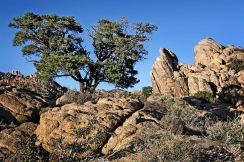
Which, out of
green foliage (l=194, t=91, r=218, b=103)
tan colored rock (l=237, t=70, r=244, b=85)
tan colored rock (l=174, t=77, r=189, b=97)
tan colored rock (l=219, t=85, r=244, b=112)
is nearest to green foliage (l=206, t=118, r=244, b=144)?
green foliage (l=194, t=91, r=218, b=103)

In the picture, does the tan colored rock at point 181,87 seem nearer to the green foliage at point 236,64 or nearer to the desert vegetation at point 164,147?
the green foliage at point 236,64

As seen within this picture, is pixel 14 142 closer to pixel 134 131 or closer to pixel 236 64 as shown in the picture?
pixel 134 131

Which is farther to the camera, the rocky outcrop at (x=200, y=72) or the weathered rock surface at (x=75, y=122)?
the rocky outcrop at (x=200, y=72)

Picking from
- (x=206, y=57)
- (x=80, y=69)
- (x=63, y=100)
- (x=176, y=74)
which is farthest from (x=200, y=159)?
(x=206, y=57)

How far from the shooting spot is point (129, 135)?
32.5 feet

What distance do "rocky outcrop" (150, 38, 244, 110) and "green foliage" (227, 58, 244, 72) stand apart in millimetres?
473

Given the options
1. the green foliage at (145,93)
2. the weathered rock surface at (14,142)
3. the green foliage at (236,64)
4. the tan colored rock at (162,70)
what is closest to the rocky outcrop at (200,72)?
the tan colored rock at (162,70)

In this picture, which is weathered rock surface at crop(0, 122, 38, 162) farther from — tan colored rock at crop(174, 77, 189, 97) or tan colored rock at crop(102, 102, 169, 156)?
tan colored rock at crop(174, 77, 189, 97)

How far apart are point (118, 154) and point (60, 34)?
20449 millimetres

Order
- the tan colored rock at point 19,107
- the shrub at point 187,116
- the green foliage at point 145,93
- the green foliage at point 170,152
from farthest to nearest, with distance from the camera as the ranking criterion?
the green foliage at point 145,93, the tan colored rock at point 19,107, the shrub at point 187,116, the green foliage at point 170,152

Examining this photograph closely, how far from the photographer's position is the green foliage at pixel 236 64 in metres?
40.0

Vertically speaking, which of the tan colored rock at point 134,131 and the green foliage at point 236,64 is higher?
the green foliage at point 236,64

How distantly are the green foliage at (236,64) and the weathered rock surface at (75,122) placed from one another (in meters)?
30.8

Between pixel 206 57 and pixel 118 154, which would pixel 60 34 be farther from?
pixel 206 57
